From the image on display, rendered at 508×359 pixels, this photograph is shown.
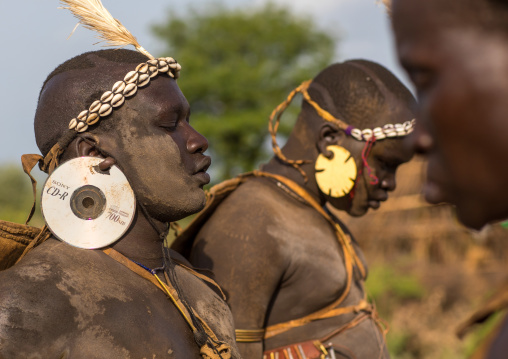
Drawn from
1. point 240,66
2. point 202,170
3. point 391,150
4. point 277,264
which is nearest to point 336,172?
point 391,150

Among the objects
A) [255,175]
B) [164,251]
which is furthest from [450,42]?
[255,175]

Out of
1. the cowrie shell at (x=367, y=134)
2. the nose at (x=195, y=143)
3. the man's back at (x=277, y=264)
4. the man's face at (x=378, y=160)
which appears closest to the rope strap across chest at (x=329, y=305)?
the man's back at (x=277, y=264)

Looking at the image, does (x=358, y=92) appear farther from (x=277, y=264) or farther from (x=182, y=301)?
(x=182, y=301)

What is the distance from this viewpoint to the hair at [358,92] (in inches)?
173

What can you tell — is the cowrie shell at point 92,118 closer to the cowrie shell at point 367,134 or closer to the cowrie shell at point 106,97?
the cowrie shell at point 106,97

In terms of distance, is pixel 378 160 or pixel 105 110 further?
pixel 378 160

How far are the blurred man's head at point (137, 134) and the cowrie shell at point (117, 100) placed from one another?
2 cm

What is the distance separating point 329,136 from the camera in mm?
4402

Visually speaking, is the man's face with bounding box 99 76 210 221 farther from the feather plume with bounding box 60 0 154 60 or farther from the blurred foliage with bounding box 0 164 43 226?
the blurred foliage with bounding box 0 164 43 226

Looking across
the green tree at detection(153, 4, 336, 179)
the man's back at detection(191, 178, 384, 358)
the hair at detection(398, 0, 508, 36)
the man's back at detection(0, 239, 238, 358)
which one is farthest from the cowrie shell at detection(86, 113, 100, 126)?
the green tree at detection(153, 4, 336, 179)

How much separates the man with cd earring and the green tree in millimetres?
21920

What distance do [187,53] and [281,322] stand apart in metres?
25.1

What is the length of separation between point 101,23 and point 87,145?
612 millimetres

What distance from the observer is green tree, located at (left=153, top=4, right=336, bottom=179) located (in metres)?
26.2
